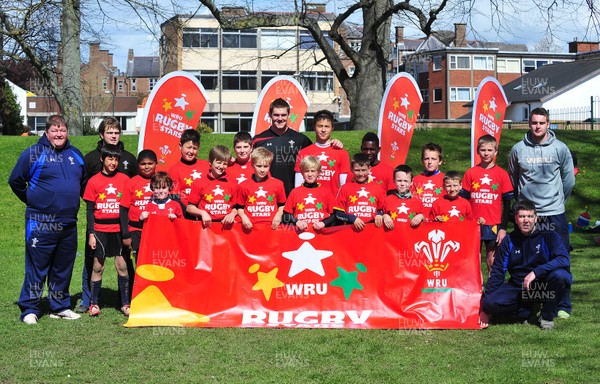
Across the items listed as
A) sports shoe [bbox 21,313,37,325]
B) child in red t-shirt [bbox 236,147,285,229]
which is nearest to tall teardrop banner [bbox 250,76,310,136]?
child in red t-shirt [bbox 236,147,285,229]

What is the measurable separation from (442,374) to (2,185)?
16.2 meters

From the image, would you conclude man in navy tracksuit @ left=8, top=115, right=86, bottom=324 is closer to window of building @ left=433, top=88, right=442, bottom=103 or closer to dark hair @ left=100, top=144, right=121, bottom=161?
dark hair @ left=100, top=144, right=121, bottom=161

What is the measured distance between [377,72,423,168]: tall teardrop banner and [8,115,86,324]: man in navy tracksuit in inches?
233

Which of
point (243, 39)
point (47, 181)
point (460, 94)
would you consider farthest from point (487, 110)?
point (460, 94)

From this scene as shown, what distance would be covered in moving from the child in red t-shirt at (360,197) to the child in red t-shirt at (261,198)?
631 mm

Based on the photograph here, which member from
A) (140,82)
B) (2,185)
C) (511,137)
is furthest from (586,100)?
(140,82)

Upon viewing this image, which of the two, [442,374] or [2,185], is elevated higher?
[2,185]

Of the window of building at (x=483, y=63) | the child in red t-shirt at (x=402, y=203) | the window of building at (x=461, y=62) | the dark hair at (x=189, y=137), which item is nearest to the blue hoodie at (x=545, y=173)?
the child in red t-shirt at (x=402, y=203)

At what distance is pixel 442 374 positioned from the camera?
19.7 feet

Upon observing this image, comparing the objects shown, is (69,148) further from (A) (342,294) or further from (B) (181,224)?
(A) (342,294)

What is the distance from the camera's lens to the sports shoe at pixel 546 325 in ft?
24.3

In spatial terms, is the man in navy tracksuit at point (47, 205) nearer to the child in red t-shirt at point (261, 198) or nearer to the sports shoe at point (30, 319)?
the sports shoe at point (30, 319)

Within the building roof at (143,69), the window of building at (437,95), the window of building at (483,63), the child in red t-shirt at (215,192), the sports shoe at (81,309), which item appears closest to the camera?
the child in red t-shirt at (215,192)

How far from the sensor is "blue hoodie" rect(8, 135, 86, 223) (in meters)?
8.16
